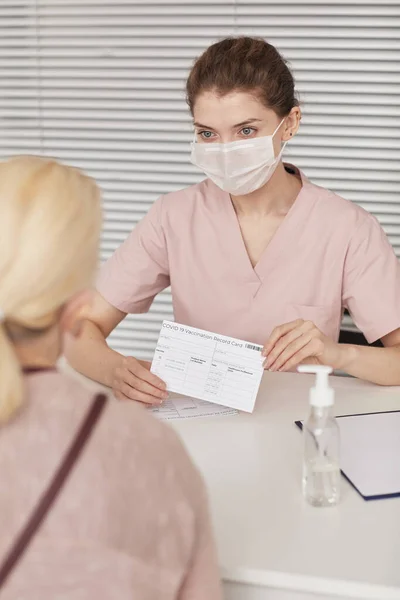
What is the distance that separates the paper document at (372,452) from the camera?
1265 mm

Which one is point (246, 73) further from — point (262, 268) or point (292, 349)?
point (292, 349)

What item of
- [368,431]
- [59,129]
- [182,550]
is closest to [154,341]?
[59,129]

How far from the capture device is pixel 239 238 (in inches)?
77.2

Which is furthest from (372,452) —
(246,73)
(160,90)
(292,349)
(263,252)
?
(160,90)

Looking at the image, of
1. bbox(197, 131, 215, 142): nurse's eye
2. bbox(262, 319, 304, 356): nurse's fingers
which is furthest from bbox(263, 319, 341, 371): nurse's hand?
bbox(197, 131, 215, 142): nurse's eye

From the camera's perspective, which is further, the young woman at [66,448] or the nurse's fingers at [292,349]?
the nurse's fingers at [292,349]

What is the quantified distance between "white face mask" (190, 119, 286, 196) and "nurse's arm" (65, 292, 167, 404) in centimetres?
44

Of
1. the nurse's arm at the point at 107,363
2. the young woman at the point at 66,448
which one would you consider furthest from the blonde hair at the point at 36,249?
the nurse's arm at the point at 107,363

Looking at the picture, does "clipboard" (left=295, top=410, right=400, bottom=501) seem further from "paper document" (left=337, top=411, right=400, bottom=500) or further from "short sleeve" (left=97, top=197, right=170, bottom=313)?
"short sleeve" (left=97, top=197, right=170, bottom=313)

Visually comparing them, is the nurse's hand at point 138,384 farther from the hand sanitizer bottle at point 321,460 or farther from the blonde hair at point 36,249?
the blonde hair at point 36,249

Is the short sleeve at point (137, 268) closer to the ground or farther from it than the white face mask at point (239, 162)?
closer to the ground

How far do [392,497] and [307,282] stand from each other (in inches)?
31.2

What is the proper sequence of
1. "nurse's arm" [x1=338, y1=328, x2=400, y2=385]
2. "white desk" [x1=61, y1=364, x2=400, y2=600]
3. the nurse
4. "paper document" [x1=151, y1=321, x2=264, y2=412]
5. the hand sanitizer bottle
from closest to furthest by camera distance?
"white desk" [x1=61, y1=364, x2=400, y2=600], the hand sanitizer bottle, "paper document" [x1=151, y1=321, x2=264, y2=412], "nurse's arm" [x1=338, y1=328, x2=400, y2=385], the nurse

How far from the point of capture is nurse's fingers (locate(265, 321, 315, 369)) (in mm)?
1525
